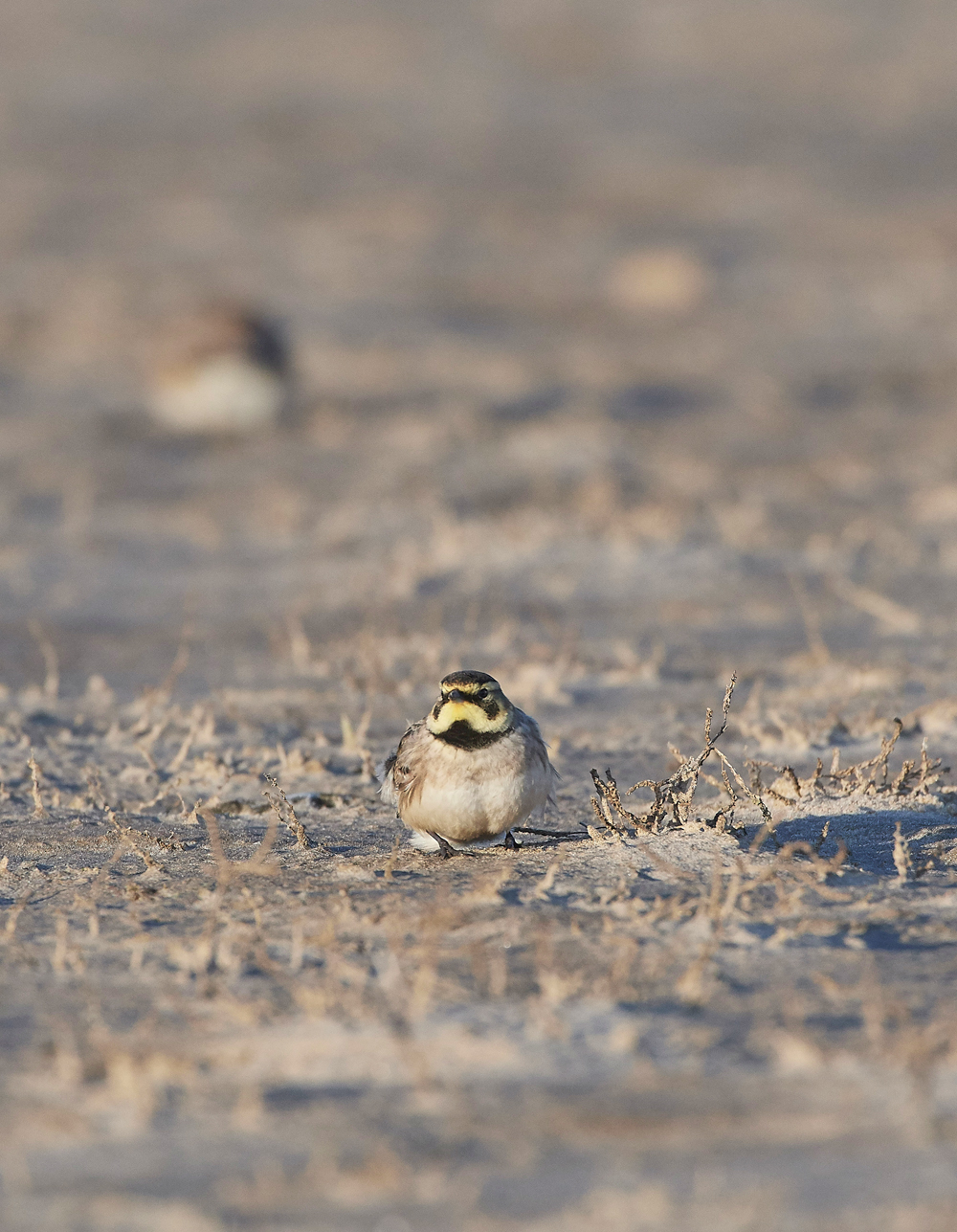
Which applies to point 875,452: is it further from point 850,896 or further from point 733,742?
point 850,896

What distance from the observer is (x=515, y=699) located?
6.70 meters

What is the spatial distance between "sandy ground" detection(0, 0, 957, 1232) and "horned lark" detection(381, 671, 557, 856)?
0.13 meters

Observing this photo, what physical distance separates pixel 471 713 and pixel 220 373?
32.9ft

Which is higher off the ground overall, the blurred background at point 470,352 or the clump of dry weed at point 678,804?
the blurred background at point 470,352

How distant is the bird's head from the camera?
13.6 feet

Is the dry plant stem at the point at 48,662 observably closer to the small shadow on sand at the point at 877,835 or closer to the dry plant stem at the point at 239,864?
the dry plant stem at the point at 239,864

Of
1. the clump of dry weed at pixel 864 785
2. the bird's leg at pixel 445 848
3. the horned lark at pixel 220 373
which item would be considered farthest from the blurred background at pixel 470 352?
the bird's leg at pixel 445 848

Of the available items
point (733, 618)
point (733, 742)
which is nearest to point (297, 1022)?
point (733, 742)

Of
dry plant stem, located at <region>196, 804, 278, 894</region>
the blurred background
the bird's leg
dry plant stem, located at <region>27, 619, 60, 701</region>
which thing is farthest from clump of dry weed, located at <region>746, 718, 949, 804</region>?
dry plant stem, located at <region>27, 619, 60, 701</region>

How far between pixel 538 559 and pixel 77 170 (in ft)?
77.4

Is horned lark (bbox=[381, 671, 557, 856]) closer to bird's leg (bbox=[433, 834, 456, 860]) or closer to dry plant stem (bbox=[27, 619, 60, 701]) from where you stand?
bird's leg (bbox=[433, 834, 456, 860])

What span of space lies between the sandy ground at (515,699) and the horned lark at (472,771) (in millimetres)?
134

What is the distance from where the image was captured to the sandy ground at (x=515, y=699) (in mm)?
2701

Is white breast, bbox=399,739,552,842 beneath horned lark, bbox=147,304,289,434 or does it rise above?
beneath
